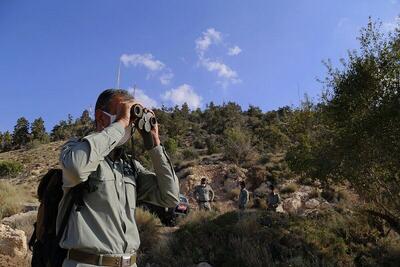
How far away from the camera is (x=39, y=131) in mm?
49625

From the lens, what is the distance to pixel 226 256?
35.9 ft

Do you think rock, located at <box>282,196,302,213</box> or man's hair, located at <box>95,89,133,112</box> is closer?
man's hair, located at <box>95,89,133,112</box>

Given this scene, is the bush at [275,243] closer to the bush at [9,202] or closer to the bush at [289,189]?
the bush at [9,202]

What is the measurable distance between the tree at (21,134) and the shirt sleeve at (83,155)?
49.7 meters

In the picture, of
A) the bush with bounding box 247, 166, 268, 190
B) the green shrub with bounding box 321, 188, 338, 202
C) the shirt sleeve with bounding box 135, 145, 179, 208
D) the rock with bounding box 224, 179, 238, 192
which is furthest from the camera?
the bush with bounding box 247, 166, 268, 190

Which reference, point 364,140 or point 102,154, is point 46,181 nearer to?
point 102,154

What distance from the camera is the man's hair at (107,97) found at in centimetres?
336

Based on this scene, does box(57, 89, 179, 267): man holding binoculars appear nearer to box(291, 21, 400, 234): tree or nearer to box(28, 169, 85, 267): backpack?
box(28, 169, 85, 267): backpack

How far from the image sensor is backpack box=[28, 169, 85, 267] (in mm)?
3004

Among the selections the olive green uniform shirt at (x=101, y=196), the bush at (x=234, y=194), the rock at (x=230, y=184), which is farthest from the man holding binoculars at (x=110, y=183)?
the rock at (x=230, y=184)

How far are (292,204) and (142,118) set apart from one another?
17.7m

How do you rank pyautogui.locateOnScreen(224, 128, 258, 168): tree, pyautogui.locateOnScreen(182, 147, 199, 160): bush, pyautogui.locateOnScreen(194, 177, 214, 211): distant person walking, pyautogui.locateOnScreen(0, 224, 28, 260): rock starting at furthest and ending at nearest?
pyautogui.locateOnScreen(182, 147, 199, 160): bush, pyautogui.locateOnScreen(224, 128, 258, 168): tree, pyautogui.locateOnScreen(194, 177, 214, 211): distant person walking, pyautogui.locateOnScreen(0, 224, 28, 260): rock

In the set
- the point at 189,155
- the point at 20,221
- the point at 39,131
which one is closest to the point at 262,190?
the point at 189,155

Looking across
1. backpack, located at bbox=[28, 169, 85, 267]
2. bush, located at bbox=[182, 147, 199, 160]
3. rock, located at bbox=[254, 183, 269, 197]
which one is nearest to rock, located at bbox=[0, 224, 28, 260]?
backpack, located at bbox=[28, 169, 85, 267]
